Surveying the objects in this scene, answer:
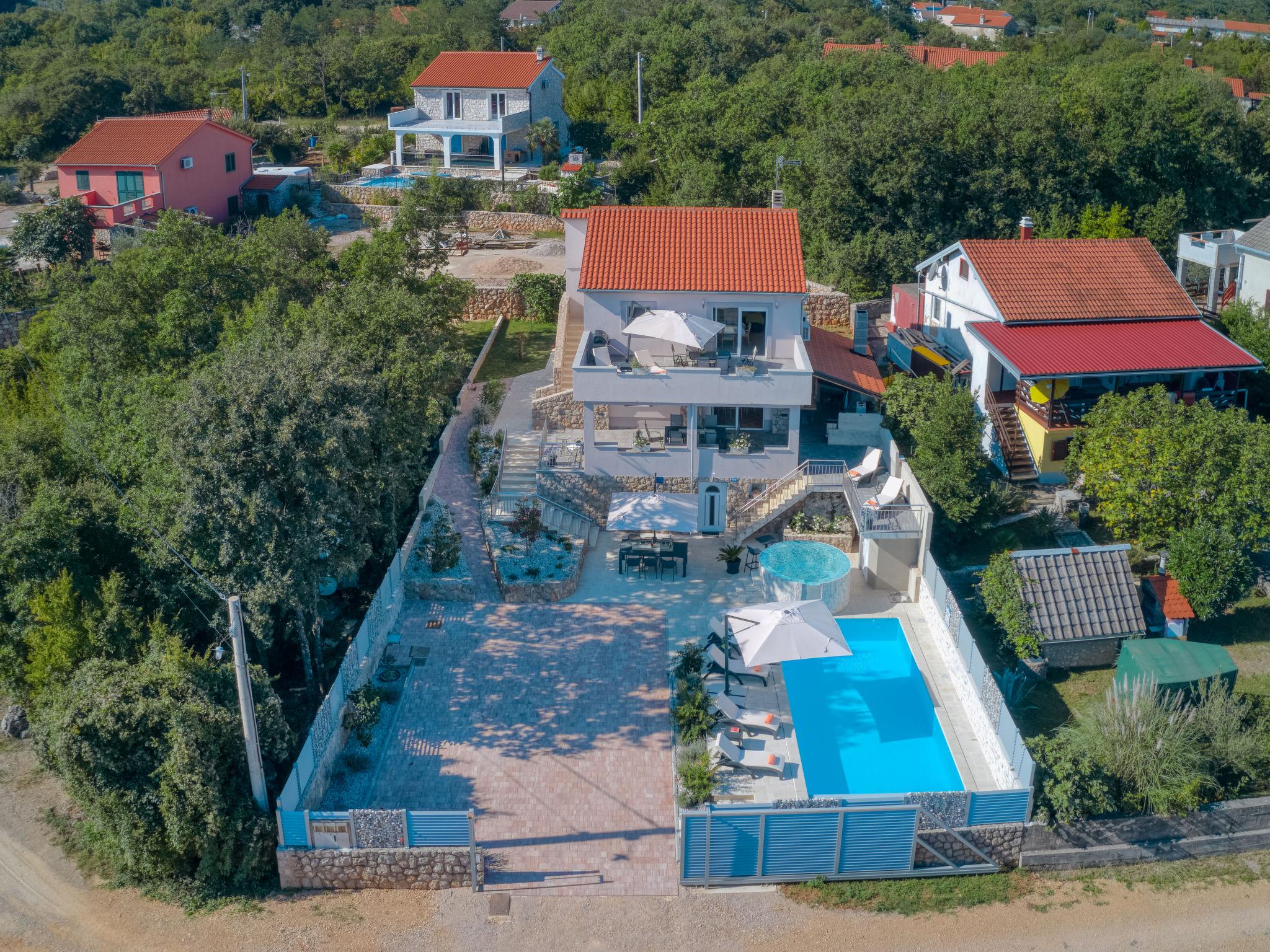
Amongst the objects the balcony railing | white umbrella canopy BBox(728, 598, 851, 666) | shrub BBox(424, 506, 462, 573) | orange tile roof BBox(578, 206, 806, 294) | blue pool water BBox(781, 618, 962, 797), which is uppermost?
orange tile roof BBox(578, 206, 806, 294)

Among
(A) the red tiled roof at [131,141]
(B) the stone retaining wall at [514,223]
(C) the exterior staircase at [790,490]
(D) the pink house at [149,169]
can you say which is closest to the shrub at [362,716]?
(C) the exterior staircase at [790,490]

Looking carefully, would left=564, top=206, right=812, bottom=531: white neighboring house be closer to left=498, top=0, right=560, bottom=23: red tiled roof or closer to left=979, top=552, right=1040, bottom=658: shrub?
left=979, top=552, right=1040, bottom=658: shrub

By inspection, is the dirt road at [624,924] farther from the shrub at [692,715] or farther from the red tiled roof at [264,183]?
the red tiled roof at [264,183]

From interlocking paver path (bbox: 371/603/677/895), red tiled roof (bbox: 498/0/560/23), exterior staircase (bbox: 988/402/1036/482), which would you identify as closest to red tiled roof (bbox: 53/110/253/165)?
interlocking paver path (bbox: 371/603/677/895)

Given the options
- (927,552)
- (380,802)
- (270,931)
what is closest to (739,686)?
(927,552)

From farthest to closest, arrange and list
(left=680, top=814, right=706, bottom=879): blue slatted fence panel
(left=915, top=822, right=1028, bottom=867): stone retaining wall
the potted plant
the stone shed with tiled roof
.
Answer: the potted plant, the stone shed with tiled roof, (left=915, top=822, right=1028, bottom=867): stone retaining wall, (left=680, top=814, right=706, bottom=879): blue slatted fence panel

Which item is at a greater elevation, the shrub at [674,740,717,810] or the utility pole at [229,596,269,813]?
the utility pole at [229,596,269,813]
